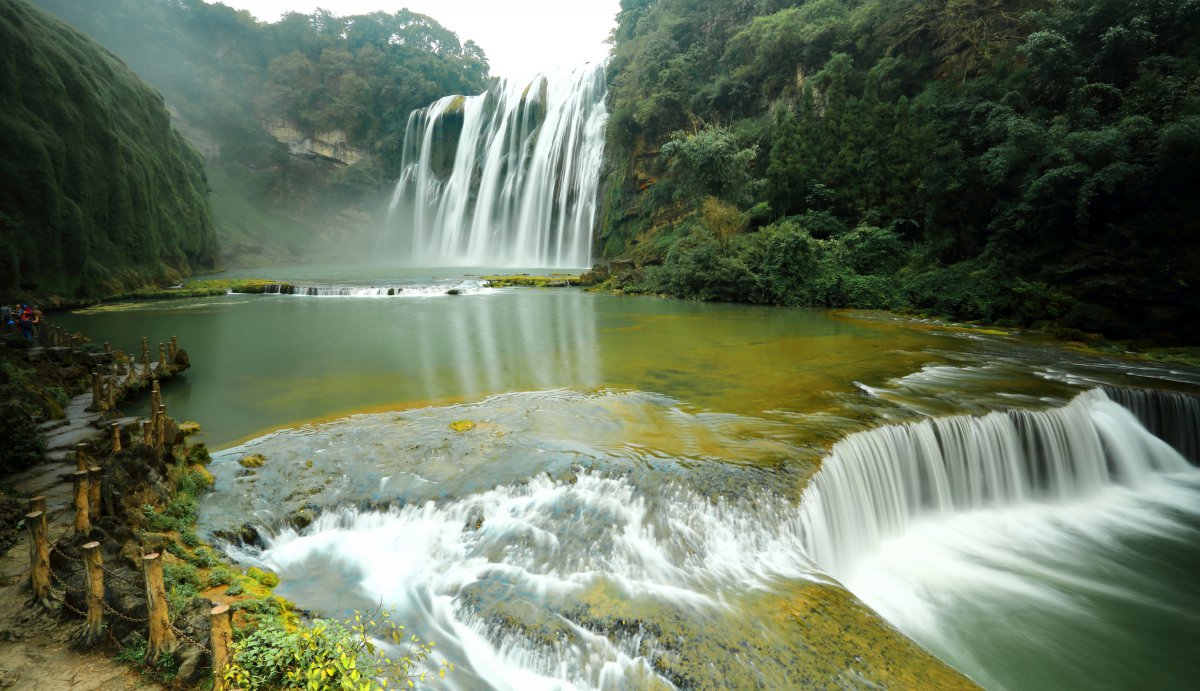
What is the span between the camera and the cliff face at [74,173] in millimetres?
17891

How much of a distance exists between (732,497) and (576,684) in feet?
7.64

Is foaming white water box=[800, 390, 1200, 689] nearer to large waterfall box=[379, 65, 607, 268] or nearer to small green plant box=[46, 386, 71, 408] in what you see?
small green plant box=[46, 386, 71, 408]

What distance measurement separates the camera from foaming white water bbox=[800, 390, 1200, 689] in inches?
183

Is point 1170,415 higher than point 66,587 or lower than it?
higher

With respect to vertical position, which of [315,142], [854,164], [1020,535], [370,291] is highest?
[315,142]

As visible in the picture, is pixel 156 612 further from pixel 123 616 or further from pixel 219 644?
pixel 219 644

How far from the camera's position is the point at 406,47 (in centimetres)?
6600

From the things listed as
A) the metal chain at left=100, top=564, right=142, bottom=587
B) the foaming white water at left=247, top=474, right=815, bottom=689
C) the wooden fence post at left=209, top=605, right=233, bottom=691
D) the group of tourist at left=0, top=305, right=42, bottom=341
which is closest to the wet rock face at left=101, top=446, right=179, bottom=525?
the metal chain at left=100, top=564, right=142, bottom=587

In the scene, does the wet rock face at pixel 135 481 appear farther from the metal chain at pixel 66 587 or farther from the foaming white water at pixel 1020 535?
the foaming white water at pixel 1020 535

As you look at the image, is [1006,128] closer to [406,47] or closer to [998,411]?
[998,411]

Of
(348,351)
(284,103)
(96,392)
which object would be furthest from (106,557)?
(284,103)

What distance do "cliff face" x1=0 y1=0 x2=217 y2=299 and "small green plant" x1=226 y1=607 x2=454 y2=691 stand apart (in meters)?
21.3

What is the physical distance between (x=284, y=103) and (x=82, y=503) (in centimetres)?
6654

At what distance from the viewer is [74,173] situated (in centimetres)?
2052
